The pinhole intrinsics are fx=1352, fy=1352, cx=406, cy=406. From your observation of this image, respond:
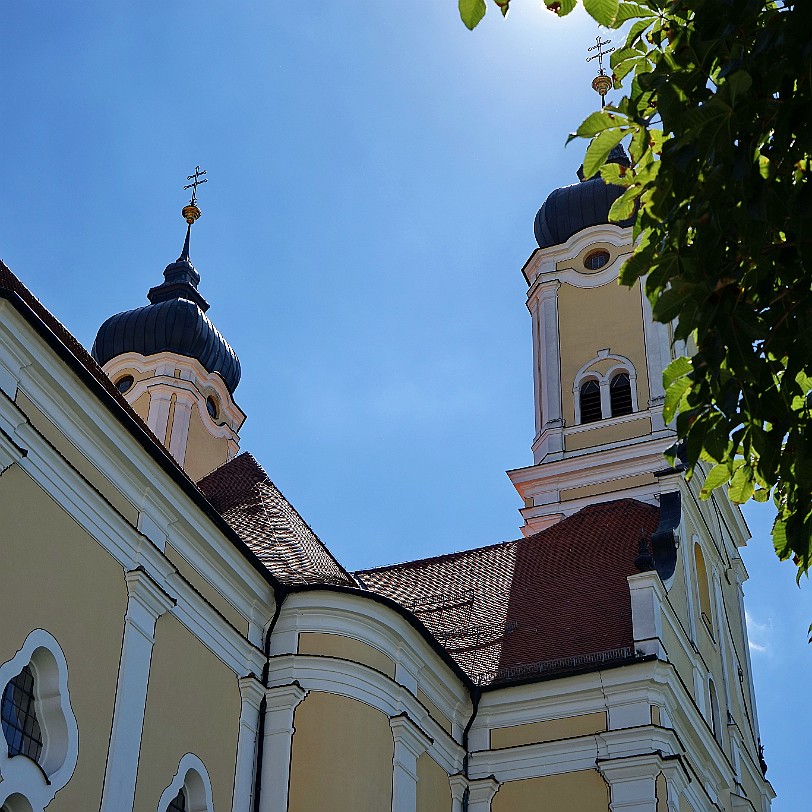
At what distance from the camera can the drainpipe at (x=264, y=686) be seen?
14.3 metres

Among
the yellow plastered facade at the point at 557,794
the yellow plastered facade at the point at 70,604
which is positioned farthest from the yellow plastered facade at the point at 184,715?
the yellow plastered facade at the point at 557,794

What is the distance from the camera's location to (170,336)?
102ft

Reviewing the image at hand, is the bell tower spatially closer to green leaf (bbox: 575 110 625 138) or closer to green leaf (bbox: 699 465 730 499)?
green leaf (bbox: 699 465 730 499)

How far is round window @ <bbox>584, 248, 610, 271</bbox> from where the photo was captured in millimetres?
27266

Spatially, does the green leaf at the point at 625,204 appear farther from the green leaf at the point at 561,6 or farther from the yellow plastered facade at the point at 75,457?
the yellow plastered facade at the point at 75,457

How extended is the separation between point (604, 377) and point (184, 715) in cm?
1435

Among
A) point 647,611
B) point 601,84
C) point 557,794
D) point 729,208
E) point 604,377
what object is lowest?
point 729,208

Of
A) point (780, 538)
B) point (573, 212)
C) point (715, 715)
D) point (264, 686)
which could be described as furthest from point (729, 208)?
point (573, 212)

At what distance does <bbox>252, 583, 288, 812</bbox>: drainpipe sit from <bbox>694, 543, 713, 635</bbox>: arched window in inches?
328

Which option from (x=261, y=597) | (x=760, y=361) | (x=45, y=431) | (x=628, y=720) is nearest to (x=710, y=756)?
(x=628, y=720)

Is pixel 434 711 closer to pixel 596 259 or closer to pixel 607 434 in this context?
pixel 607 434

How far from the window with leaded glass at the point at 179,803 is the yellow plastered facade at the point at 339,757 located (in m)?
1.40

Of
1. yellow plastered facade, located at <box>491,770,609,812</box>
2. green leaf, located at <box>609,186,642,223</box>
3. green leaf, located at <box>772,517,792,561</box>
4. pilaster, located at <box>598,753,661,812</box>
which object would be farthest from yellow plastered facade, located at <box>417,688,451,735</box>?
A: green leaf, located at <box>609,186,642,223</box>

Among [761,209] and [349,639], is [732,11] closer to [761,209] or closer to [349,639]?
[761,209]
